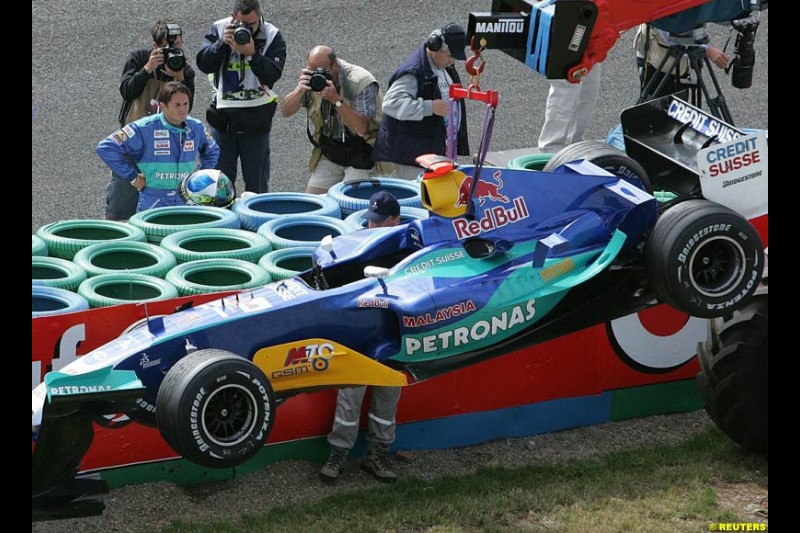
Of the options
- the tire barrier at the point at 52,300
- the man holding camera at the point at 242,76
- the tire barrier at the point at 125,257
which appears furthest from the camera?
the man holding camera at the point at 242,76

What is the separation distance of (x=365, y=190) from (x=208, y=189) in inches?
48.8

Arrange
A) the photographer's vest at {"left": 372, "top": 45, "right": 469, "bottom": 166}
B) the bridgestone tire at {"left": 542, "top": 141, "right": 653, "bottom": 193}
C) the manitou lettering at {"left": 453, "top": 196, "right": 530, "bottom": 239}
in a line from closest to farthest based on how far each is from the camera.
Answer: the manitou lettering at {"left": 453, "top": 196, "right": 530, "bottom": 239} < the bridgestone tire at {"left": 542, "top": 141, "right": 653, "bottom": 193} < the photographer's vest at {"left": 372, "top": 45, "right": 469, "bottom": 166}

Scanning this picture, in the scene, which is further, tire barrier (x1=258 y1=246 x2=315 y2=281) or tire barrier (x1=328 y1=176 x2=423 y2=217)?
tire barrier (x1=328 y1=176 x2=423 y2=217)

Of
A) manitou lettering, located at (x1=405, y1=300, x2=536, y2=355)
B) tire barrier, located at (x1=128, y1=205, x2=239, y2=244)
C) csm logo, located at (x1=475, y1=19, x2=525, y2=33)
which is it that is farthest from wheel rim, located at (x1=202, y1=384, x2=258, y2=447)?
tire barrier, located at (x1=128, y1=205, x2=239, y2=244)

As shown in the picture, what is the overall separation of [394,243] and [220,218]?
2.32m

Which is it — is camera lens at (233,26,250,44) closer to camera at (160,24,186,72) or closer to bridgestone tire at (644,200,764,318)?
camera at (160,24,186,72)

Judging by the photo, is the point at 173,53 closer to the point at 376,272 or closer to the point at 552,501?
the point at 376,272

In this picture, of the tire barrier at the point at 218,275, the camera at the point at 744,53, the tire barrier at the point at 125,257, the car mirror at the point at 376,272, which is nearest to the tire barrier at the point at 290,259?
the tire barrier at the point at 218,275

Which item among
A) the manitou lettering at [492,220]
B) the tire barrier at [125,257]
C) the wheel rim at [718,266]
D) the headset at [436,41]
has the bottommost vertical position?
the tire barrier at [125,257]

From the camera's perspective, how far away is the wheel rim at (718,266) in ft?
24.9

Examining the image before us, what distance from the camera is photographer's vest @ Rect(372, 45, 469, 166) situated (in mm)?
10906

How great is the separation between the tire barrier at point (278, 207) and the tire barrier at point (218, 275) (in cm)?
94

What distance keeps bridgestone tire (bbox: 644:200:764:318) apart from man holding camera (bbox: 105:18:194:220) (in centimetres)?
475

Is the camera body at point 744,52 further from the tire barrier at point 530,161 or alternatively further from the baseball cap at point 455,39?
the baseball cap at point 455,39
